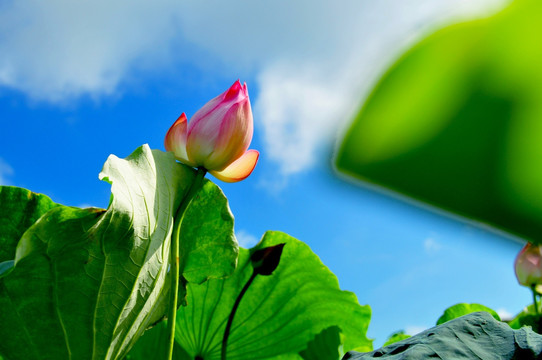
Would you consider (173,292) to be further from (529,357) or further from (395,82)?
(395,82)

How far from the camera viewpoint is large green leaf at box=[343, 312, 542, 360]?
447 millimetres

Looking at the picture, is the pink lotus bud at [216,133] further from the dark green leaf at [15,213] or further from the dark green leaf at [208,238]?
the dark green leaf at [15,213]

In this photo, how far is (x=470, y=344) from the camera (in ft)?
1.56

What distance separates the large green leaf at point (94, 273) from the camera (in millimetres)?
472

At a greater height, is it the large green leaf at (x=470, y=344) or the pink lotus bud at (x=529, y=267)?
the pink lotus bud at (x=529, y=267)

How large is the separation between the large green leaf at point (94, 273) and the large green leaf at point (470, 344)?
258mm

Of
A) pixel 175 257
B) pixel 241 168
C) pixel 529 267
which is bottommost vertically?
pixel 175 257

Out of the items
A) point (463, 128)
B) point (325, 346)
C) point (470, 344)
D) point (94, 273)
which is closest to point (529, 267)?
point (325, 346)

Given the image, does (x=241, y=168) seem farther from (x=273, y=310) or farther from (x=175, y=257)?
(x=273, y=310)

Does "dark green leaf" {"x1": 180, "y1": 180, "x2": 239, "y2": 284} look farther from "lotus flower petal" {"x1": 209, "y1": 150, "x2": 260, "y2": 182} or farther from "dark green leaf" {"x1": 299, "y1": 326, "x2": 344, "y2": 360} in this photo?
"dark green leaf" {"x1": 299, "y1": 326, "x2": 344, "y2": 360}

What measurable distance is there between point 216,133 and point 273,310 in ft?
1.48

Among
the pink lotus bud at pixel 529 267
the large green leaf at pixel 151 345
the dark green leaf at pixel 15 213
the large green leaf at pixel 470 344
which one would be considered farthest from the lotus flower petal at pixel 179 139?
the pink lotus bud at pixel 529 267

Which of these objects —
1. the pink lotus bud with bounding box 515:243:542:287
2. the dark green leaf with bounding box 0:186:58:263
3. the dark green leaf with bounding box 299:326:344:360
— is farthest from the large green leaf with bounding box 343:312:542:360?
the pink lotus bud with bounding box 515:243:542:287

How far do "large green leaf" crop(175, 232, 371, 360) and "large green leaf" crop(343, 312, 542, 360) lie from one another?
0.35 meters
